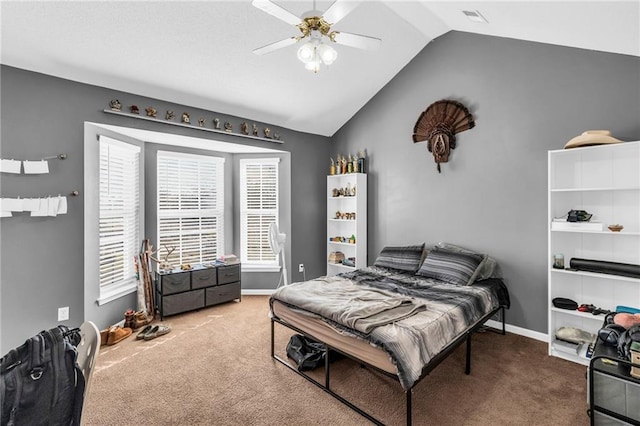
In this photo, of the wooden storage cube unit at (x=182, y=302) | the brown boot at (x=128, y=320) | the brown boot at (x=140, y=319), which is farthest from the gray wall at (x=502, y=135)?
the brown boot at (x=128, y=320)

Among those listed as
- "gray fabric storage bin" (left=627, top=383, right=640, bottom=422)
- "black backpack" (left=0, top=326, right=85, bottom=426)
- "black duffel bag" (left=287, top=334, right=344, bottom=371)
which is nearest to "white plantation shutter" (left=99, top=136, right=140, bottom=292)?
"black duffel bag" (left=287, top=334, right=344, bottom=371)

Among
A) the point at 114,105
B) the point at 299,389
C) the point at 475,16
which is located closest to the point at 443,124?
the point at 475,16

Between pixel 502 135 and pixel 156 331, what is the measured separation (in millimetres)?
4503

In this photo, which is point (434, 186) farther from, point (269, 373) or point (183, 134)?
point (183, 134)

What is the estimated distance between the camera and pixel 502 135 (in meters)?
3.43

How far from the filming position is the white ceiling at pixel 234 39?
2.42 meters

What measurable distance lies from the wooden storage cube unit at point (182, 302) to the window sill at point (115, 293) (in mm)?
467

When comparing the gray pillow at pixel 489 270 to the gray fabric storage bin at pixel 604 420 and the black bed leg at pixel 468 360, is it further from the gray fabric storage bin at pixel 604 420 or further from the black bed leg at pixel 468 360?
the gray fabric storage bin at pixel 604 420

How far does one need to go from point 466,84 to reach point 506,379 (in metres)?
3.19

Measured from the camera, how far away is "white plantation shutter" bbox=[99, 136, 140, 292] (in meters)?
3.50

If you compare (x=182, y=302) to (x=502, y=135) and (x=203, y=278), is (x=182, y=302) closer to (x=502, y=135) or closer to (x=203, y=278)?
(x=203, y=278)

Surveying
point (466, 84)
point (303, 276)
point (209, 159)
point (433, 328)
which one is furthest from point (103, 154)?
point (466, 84)

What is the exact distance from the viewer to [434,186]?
4023mm

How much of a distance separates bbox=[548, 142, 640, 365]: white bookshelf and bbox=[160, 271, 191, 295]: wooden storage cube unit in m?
4.12
